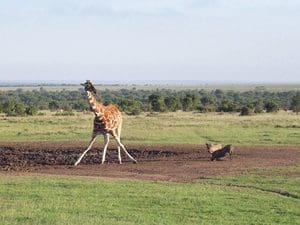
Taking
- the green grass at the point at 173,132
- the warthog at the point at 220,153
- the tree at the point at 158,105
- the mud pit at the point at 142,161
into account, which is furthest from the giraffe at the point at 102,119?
the tree at the point at 158,105

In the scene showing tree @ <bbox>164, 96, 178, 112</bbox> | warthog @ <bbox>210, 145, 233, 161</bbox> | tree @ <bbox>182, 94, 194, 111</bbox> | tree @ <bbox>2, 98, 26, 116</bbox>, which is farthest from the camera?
tree @ <bbox>182, 94, 194, 111</bbox>

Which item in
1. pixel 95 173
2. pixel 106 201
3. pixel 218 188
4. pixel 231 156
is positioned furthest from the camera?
pixel 231 156

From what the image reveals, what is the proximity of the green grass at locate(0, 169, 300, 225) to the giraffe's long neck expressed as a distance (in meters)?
4.43

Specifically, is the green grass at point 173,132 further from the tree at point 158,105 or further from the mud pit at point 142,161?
the tree at point 158,105

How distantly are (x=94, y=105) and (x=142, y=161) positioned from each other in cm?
312

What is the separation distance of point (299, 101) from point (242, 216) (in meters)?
57.2

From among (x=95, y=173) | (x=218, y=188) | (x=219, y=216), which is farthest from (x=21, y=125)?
(x=219, y=216)

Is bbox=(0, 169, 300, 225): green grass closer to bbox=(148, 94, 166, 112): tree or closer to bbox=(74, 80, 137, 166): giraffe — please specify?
bbox=(74, 80, 137, 166): giraffe

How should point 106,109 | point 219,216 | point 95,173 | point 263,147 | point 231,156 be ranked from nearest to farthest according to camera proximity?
point 219,216, point 95,173, point 106,109, point 231,156, point 263,147

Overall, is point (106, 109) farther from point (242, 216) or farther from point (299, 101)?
point (299, 101)

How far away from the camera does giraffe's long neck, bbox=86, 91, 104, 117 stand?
2348 cm

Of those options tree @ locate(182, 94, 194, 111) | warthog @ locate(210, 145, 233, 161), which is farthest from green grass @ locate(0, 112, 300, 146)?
tree @ locate(182, 94, 194, 111)

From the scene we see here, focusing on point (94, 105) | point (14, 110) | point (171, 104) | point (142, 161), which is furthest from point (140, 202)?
point (171, 104)

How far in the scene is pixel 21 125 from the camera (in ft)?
143
